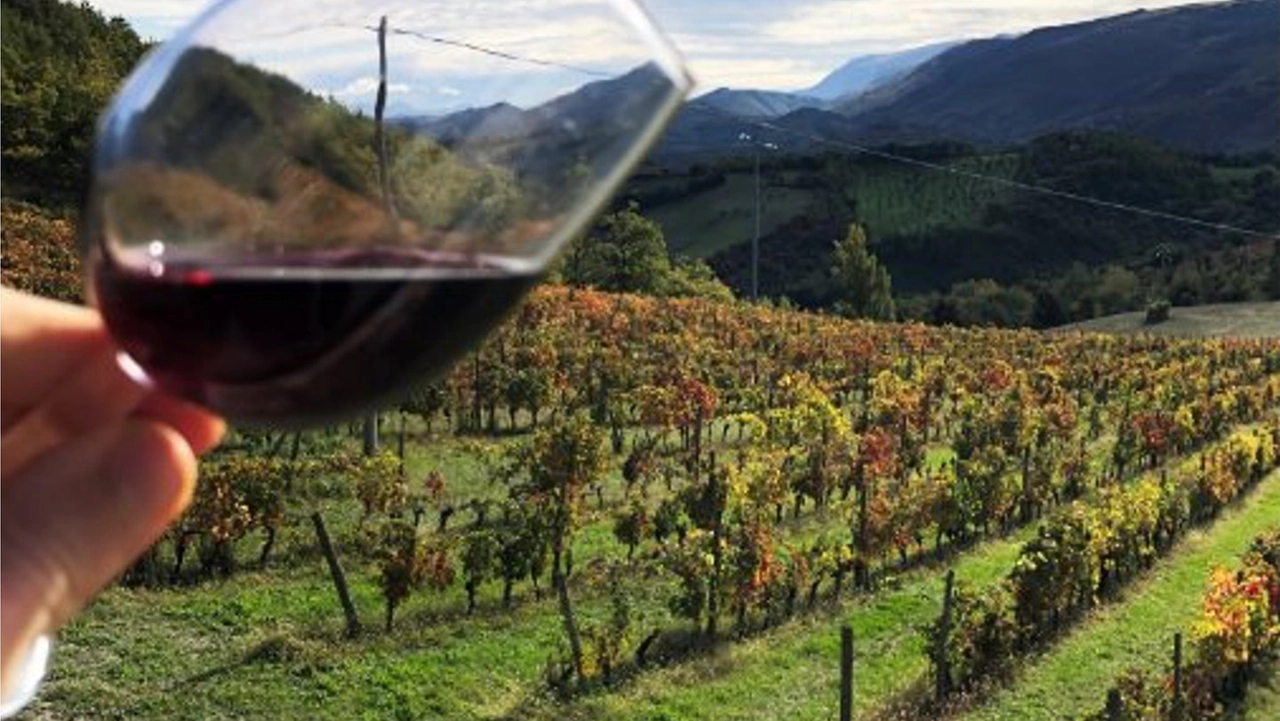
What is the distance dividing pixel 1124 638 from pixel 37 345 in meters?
12.0

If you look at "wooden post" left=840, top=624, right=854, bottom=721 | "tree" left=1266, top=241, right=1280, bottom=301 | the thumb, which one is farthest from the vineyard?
"tree" left=1266, top=241, right=1280, bottom=301

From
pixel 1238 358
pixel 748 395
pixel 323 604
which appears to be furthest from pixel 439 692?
pixel 1238 358

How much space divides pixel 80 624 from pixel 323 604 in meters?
1.85

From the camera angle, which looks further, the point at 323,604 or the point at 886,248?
the point at 886,248

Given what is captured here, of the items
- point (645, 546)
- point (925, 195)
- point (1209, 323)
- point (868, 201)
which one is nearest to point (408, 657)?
point (645, 546)

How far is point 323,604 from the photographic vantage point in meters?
10.7

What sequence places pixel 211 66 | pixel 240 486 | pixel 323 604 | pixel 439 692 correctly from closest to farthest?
pixel 211 66 < pixel 439 692 < pixel 323 604 < pixel 240 486

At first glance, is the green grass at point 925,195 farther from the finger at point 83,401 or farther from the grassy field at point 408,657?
the finger at point 83,401

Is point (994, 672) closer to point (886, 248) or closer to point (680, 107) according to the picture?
point (680, 107)

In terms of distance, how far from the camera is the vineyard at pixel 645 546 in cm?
973

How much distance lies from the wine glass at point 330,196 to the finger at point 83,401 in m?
0.16

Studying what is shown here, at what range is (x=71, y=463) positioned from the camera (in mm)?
1127

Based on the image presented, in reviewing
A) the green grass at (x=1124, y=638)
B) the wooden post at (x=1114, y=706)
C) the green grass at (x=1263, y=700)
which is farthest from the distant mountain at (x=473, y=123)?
the green grass at (x=1263, y=700)

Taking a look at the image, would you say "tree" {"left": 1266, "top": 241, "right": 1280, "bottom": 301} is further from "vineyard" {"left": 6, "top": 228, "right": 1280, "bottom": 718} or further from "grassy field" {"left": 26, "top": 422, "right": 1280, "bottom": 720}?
"grassy field" {"left": 26, "top": 422, "right": 1280, "bottom": 720}
